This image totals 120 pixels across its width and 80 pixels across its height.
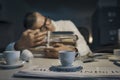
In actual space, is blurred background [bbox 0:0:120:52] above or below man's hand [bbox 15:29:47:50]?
above

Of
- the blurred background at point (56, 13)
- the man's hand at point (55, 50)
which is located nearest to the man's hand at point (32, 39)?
the man's hand at point (55, 50)

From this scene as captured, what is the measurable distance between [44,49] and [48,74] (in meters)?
0.52

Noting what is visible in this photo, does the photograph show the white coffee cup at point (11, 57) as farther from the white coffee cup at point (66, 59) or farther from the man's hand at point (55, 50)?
the man's hand at point (55, 50)

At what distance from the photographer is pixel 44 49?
1214 mm

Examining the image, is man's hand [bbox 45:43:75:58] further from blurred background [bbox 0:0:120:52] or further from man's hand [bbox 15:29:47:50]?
blurred background [bbox 0:0:120:52]

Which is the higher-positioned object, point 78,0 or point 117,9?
point 78,0

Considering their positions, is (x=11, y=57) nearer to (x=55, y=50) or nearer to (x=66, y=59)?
(x=66, y=59)

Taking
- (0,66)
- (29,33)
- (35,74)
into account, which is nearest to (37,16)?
(29,33)

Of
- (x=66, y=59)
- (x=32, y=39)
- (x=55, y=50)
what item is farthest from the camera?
(x=32, y=39)

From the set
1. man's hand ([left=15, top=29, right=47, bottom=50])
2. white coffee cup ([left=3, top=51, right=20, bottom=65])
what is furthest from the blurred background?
white coffee cup ([left=3, top=51, right=20, bottom=65])

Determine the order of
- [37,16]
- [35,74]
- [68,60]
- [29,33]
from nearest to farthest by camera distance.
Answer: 1. [35,74]
2. [68,60]
3. [29,33]
4. [37,16]

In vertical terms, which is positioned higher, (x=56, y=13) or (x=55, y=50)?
(x=56, y=13)

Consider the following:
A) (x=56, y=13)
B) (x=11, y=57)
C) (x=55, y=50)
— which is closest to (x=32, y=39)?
(x=55, y=50)

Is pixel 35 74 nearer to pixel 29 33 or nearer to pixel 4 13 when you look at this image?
pixel 29 33
